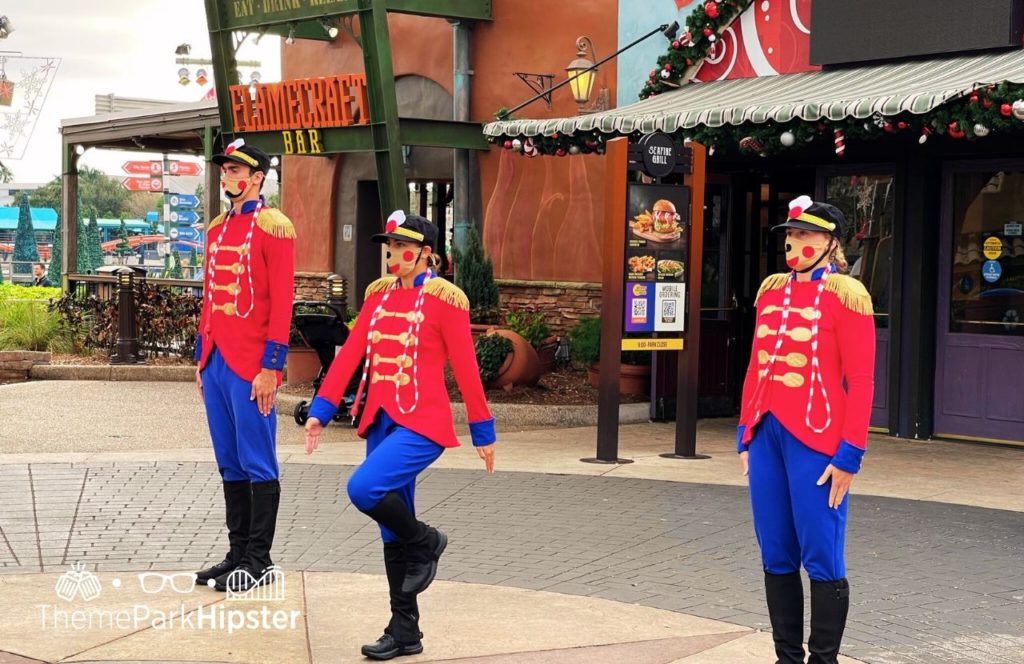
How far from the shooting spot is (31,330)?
18859mm

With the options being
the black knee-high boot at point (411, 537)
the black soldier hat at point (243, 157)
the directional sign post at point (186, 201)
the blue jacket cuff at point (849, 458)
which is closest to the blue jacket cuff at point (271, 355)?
the black soldier hat at point (243, 157)

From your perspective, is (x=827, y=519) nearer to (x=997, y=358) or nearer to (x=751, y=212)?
(x=997, y=358)

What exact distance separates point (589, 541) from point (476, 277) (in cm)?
823

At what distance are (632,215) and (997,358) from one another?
145 inches

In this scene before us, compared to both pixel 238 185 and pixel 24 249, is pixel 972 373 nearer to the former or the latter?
pixel 238 185

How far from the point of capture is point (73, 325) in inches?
750

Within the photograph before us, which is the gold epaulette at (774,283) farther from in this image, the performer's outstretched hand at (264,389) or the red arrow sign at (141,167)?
the red arrow sign at (141,167)

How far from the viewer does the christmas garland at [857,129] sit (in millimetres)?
9953

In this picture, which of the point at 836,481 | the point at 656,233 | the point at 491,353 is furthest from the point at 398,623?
the point at 491,353

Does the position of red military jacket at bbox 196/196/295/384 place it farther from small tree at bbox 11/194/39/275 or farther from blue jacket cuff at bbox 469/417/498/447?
small tree at bbox 11/194/39/275

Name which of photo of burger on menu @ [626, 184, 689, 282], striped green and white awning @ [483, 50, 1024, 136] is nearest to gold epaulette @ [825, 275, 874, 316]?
striped green and white awning @ [483, 50, 1024, 136]

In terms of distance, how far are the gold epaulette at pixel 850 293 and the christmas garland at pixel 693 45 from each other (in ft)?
30.1

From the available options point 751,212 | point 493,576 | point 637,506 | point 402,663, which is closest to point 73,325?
point 751,212

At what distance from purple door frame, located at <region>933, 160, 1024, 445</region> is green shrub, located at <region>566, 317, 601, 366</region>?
13.0 ft
